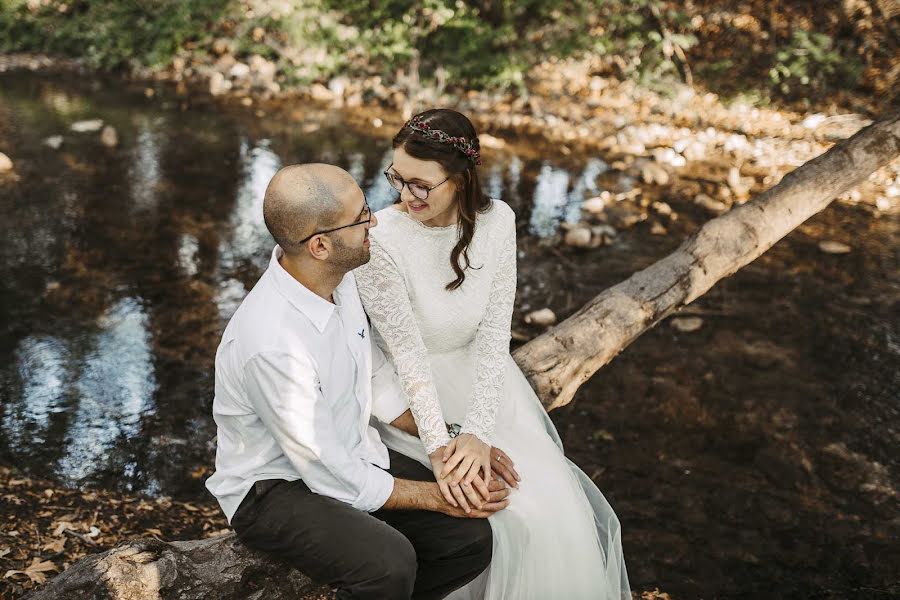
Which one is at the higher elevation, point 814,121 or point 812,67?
point 812,67

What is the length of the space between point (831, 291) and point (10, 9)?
40.9 feet

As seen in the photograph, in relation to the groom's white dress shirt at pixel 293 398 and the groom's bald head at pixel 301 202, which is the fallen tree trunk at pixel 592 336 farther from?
the groom's bald head at pixel 301 202

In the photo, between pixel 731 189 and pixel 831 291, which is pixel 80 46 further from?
pixel 831 291

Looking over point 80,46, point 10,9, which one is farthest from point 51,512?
point 10,9

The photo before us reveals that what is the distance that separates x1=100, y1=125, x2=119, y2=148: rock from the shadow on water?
31 cm

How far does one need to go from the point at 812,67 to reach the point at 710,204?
3946mm

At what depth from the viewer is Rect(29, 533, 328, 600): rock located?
84.1 inches

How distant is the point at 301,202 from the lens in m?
2.21

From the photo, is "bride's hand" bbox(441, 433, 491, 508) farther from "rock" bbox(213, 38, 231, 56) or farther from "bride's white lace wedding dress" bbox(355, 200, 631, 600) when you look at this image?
"rock" bbox(213, 38, 231, 56)

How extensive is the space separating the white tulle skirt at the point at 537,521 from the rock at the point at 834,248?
4.43 m

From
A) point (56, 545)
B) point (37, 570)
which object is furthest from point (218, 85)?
point (37, 570)

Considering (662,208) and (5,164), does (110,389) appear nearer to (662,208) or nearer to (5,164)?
(5,164)

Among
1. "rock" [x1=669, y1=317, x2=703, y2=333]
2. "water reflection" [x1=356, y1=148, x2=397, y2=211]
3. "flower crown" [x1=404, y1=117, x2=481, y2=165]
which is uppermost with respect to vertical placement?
"flower crown" [x1=404, y1=117, x2=481, y2=165]

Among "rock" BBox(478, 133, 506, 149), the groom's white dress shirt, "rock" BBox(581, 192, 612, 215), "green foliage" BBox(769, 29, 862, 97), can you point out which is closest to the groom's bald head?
the groom's white dress shirt
